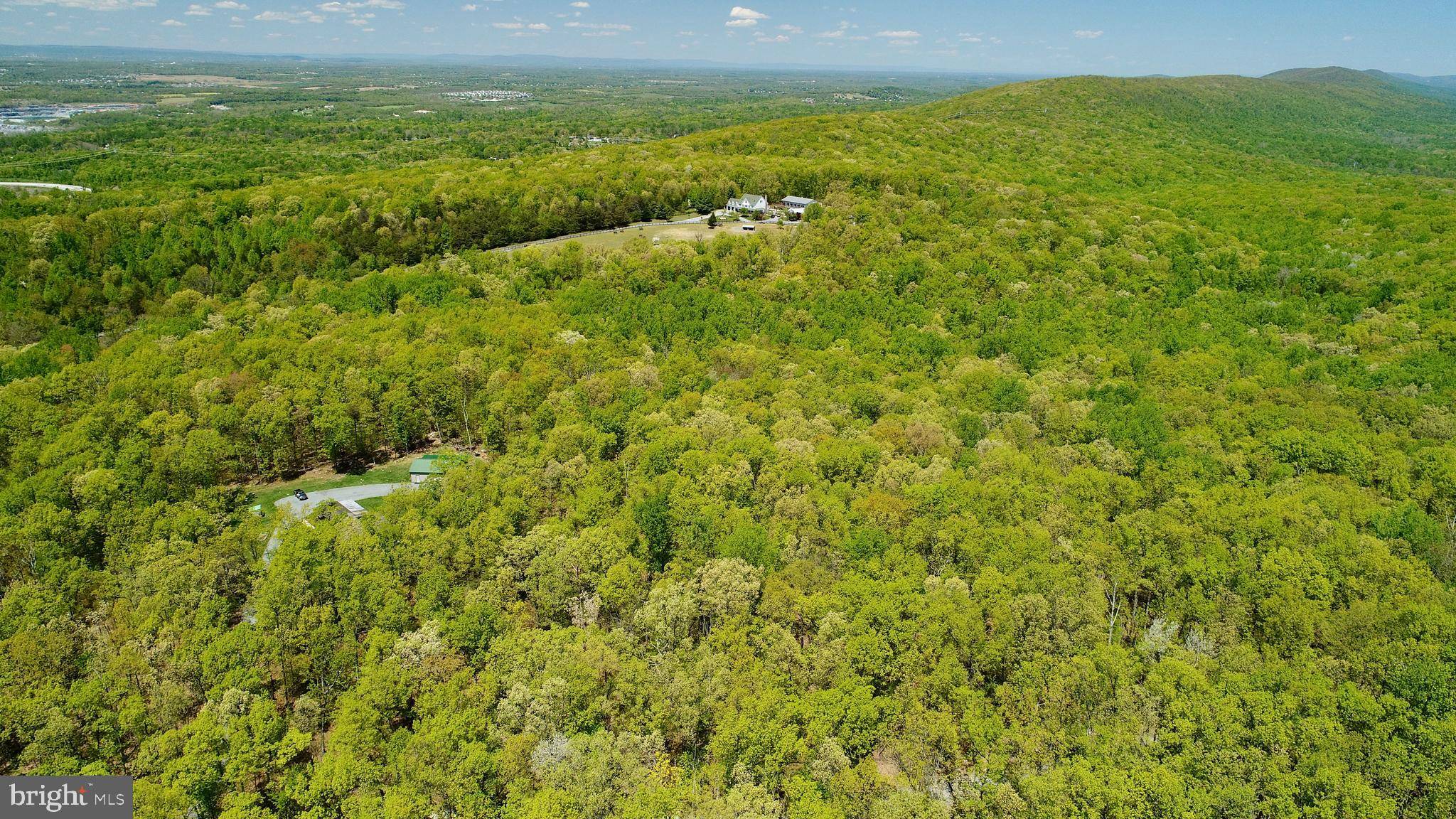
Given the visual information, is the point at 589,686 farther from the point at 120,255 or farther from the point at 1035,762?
the point at 120,255

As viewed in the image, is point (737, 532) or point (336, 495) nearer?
point (737, 532)

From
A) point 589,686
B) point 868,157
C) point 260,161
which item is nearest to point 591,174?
point 868,157

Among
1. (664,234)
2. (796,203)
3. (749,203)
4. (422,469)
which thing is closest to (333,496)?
(422,469)

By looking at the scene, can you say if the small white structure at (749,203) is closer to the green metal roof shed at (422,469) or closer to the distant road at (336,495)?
the green metal roof shed at (422,469)

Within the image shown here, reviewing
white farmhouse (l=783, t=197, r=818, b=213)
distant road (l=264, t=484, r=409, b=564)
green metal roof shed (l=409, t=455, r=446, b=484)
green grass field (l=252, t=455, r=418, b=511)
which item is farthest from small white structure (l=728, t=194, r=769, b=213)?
distant road (l=264, t=484, r=409, b=564)

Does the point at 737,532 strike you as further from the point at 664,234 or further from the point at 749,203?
the point at 749,203

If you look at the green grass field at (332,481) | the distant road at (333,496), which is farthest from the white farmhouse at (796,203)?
the distant road at (333,496)
